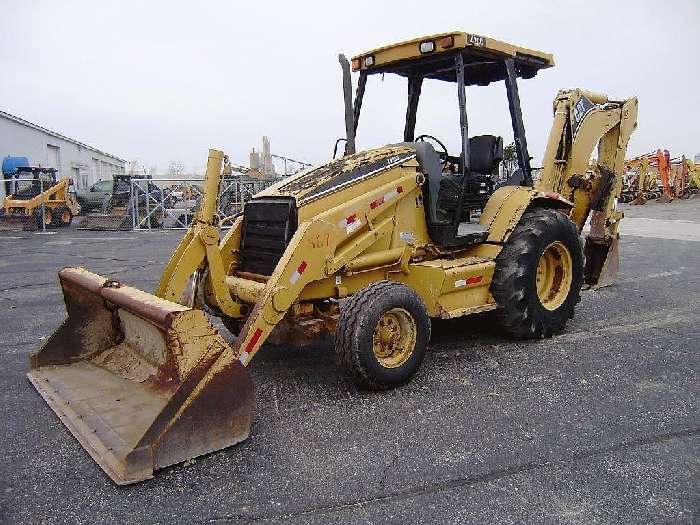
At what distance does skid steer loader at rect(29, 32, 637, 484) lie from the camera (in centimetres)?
344

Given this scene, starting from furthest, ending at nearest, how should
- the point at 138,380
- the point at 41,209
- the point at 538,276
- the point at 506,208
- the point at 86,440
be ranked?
the point at 41,209 < the point at 538,276 < the point at 506,208 < the point at 138,380 < the point at 86,440

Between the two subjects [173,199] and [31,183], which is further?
[173,199]

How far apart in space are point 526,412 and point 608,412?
56cm

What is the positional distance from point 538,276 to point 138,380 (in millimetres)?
3895

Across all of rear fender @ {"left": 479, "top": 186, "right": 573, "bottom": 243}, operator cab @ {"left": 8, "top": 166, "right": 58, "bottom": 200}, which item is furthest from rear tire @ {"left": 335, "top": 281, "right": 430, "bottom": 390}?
operator cab @ {"left": 8, "top": 166, "right": 58, "bottom": 200}

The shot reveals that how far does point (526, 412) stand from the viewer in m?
4.04

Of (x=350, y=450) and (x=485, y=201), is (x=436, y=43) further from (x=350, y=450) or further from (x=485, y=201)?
(x=350, y=450)

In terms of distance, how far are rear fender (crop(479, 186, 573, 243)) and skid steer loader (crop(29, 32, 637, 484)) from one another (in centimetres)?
2

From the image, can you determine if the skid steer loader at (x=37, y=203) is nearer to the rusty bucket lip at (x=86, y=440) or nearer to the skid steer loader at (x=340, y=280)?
the skid steer loader at (x=340, y=280)

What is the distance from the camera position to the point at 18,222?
2031cm

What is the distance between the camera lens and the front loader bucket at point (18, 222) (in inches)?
795

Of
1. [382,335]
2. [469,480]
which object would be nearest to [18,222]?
[382,335]

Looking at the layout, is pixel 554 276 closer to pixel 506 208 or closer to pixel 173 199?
pixel 506 208

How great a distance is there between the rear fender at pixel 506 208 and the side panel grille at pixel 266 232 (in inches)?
78.6
